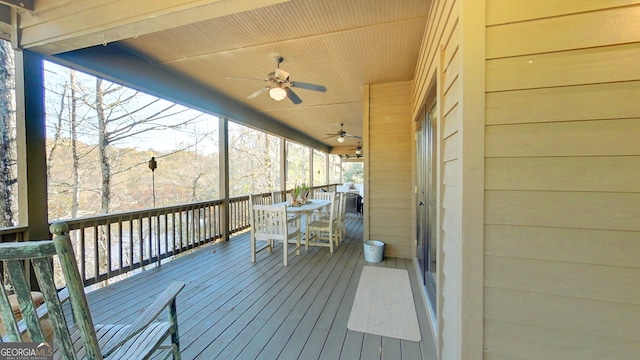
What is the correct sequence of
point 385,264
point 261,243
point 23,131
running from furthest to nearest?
point 261,243 < point 385,264 < point 23,131

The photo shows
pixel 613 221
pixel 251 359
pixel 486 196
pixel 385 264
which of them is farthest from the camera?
pixel 385 264

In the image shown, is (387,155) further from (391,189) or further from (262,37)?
(262,37)

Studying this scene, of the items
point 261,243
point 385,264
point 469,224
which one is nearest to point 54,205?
point 261,243

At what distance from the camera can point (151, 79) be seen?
10.7 feet

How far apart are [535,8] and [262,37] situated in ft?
7.75

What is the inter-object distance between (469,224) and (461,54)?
77cm

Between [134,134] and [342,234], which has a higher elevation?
[134,134]

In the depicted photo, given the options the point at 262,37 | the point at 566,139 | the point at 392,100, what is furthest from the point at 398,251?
the point at 262,37

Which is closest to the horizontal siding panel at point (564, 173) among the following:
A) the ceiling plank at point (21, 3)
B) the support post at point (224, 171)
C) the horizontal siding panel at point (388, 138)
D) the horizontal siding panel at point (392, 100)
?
the horizontal siding panel at point (388, 138)

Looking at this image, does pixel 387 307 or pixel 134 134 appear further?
pixel 134 134

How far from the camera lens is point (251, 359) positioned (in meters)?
1.65

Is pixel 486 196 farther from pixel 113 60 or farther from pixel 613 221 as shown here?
pixel 113 60

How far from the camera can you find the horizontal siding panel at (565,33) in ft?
2.85

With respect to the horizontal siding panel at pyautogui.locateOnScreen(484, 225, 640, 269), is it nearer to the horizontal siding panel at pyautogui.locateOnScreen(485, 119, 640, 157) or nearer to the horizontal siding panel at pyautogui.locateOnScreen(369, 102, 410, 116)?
the horizontal siding panel at pyautogui.locateOnScreen(485, 119, 640, 157)
